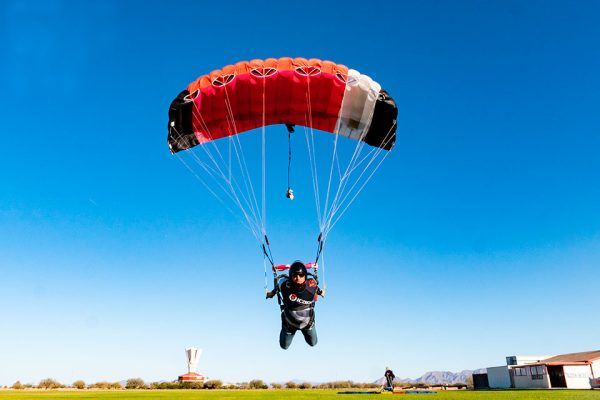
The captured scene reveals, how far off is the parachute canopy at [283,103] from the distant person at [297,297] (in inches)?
180

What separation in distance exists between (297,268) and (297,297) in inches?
25.6

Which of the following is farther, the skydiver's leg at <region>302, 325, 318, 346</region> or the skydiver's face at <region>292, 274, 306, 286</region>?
the skydiver's leg at <region>302, 325, 318, 346</region>

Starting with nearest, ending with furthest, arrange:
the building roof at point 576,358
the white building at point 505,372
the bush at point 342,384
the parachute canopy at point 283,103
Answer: the parachute canopy at point 283,103, the building roof at point 576,358, the white building at point 505,372, the bush at point 342,384

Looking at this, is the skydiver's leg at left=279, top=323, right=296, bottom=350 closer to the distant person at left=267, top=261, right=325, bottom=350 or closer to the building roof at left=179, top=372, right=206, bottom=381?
the distant person at left=267, top=261, right=325, bottom=350

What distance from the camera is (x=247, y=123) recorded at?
13359mm

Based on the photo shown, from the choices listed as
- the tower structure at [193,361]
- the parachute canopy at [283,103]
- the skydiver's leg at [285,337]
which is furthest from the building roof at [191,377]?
the skydiver's leg at [285,337]

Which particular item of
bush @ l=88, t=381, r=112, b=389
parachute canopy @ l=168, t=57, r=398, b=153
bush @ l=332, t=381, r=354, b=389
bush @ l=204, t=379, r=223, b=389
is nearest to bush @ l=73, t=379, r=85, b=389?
bush @ l=88, t=381, r=112, b=389

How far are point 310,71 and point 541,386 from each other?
3167 cm

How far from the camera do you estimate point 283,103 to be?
12961mm

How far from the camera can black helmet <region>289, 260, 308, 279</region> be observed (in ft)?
32.1

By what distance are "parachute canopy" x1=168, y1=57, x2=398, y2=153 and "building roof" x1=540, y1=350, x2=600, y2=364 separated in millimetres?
28273

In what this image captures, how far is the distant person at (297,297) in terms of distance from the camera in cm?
983

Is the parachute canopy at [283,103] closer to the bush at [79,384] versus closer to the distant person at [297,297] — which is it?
the distant person at [297,297]

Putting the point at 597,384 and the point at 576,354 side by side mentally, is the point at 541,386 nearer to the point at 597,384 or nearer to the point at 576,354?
the point at 597,384
